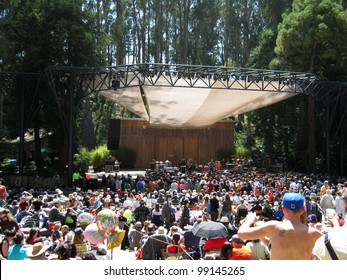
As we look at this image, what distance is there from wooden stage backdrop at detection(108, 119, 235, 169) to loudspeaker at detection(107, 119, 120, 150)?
1.44 m

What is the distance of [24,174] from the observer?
2267cm

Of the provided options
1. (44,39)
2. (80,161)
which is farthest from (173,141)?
(44,39)

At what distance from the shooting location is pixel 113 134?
2970 cm

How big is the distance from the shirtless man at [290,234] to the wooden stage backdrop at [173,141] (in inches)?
1116

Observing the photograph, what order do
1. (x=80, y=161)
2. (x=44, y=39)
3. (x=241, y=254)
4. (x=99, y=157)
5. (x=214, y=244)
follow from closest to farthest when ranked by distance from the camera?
(x=241, y=254) → (x=214, y=244) → (x=44, y=39) → (x=80, y=161) → (x=99, y=157)

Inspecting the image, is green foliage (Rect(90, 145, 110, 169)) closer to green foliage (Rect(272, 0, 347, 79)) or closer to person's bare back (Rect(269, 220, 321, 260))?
green foliage (Rect(272, 0, 347, 79))

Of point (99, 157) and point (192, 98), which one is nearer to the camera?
A: point (192, 98)

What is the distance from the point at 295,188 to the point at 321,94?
10.6 m

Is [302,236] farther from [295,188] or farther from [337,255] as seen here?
[295,188]

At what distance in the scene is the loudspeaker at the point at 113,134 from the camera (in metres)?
29.6

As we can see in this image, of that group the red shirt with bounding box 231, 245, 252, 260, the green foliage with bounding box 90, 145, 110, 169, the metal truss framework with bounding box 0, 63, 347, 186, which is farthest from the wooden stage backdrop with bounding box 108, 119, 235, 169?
the red shirt with bounding box 231, 245, 252, 260

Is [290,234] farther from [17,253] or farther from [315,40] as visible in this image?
[315,40]

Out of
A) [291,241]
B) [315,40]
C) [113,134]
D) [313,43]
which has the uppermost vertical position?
[315,40]

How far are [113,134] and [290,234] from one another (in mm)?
26937
